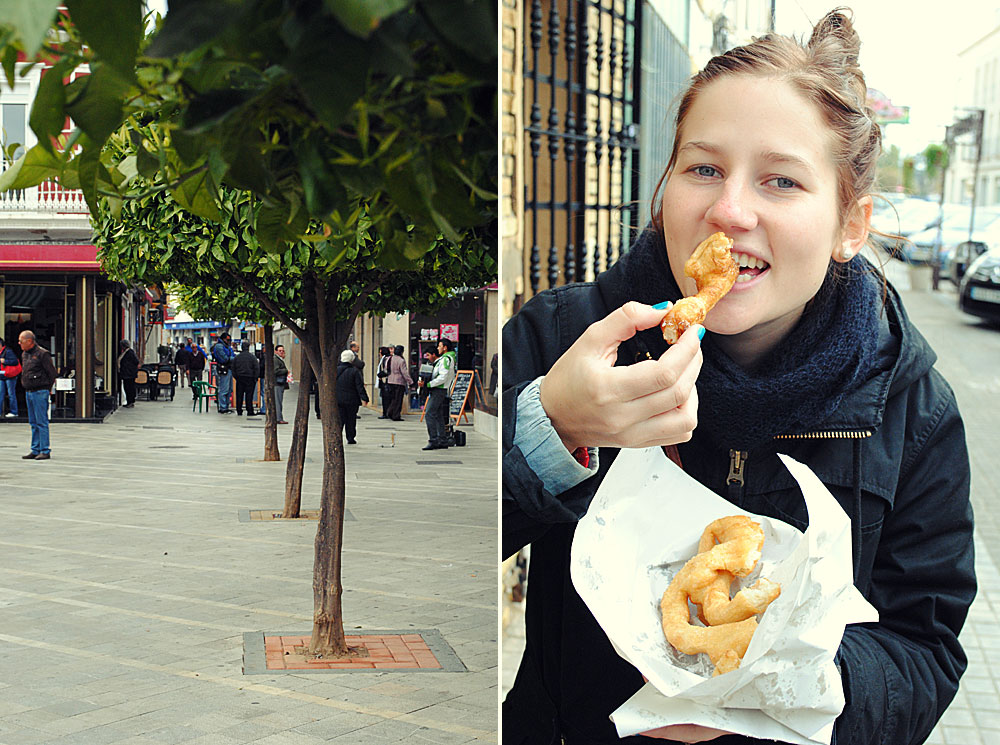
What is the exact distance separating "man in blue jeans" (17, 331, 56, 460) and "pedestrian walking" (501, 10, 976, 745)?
3.63 metres

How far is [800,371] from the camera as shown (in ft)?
3.66

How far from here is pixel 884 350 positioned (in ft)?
3.71

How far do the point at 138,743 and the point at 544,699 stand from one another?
3426 mm

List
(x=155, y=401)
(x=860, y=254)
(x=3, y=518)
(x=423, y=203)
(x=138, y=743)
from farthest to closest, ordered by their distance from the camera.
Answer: (x=155, y=401) → (x=3, y=518) → (x=138, y=743) → (x=860, y=254) → (x=423, y=203)

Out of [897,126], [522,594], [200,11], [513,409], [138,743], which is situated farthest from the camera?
[138,743]

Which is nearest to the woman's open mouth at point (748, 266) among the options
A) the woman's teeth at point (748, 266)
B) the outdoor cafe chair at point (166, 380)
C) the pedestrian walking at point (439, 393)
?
the woman's teeth at point (748, 266)

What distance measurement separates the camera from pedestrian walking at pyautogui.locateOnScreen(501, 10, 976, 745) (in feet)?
3.47

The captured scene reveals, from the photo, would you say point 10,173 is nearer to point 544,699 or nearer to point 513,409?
point 513,409

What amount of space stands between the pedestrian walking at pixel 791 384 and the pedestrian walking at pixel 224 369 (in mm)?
4629

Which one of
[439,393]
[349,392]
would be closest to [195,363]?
[349,392]

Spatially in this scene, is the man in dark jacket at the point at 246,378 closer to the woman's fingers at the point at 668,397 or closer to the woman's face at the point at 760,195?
the woman's face at the point at 760,195

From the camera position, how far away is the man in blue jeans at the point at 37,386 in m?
4.52

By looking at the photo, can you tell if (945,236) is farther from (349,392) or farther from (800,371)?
(349,392)

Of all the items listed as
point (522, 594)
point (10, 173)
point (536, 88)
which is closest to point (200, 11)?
point (10, 173)
